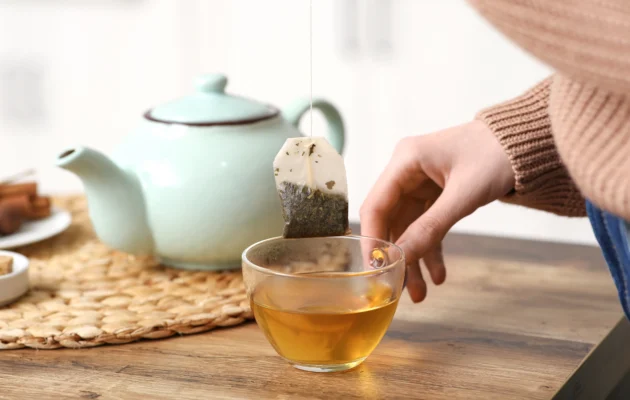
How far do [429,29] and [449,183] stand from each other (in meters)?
1.85

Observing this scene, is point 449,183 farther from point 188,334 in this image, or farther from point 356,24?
point 356,24

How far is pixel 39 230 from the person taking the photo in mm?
1194

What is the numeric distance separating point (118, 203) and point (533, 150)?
0.52 m

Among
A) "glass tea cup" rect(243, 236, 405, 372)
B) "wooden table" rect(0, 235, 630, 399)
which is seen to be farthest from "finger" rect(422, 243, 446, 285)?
"glass tea cup" rect(243, 236, 405, 372)

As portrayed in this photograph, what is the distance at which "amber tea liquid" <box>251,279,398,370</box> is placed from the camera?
727mm

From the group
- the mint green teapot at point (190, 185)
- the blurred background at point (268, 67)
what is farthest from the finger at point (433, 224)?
the blurred background at point (268, 67)

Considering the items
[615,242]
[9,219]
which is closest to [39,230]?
[9,219]

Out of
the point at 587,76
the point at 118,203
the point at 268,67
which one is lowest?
the point at 268,67

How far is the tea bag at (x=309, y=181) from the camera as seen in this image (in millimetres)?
773

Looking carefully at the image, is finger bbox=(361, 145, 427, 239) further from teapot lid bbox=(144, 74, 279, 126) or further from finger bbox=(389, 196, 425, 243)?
teapot lid bbox=(144, 74, 279, 126)

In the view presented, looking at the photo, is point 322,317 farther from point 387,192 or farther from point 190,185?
point 190,185

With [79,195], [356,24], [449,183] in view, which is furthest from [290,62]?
[449,183]

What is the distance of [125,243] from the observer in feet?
3.41

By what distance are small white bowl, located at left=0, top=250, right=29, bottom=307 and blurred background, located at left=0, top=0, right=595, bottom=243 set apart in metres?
1.61
